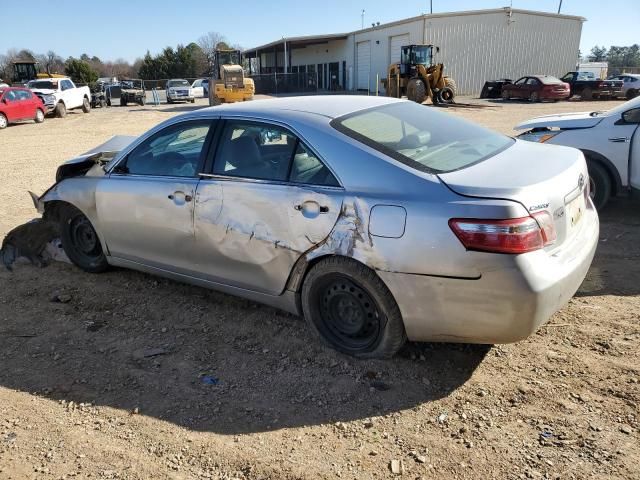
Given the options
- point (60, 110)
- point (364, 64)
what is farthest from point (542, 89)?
point (60, 110)

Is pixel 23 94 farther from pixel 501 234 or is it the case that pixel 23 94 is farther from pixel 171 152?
pixel 501 234

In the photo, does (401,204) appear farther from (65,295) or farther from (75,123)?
(75,123)

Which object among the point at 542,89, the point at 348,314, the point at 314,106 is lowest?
the point at 348,314

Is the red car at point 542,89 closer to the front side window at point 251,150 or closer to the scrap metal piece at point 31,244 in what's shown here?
the scrap metal piece at point 31,244

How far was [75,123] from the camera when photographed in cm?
2327

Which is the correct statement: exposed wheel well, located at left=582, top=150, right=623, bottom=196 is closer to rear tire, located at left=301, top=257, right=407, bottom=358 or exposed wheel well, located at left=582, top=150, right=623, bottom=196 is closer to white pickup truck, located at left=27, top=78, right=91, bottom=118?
rear tire, located at left=301, top=257, right=407, bottom=358

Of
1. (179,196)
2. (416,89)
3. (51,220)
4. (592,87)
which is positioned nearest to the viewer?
(179,196)

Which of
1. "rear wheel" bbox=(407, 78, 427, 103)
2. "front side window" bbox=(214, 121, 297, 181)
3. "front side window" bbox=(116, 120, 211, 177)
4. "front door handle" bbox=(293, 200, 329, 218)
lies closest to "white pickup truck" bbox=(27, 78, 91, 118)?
"rear wheel" bbox=(407, 78, 427, 103)

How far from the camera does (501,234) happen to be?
8.62 ft

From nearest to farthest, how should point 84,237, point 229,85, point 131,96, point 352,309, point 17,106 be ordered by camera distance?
1. point 352,309
2. point 84,237
3. point 17,106
4. point 229,85
5. point 131,96

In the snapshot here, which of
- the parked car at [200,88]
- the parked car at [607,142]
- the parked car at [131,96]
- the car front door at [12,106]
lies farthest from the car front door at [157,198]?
the parked car at [200,88]

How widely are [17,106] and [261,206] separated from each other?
876 inches

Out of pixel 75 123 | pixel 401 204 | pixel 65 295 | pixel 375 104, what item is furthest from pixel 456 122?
pixel 75 123

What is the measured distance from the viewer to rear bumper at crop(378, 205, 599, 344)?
8.70ft
